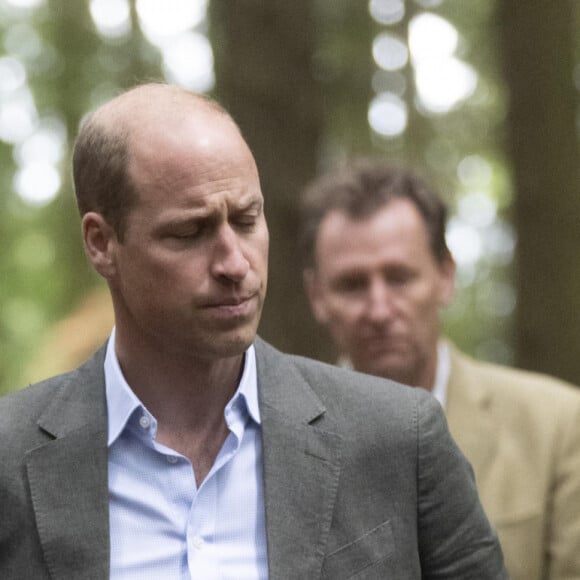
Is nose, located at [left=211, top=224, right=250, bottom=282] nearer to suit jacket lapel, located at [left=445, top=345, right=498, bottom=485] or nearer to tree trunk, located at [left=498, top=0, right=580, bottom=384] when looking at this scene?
suit jacket lapel, located at [left=445, top=345, right=498, bottom=485]

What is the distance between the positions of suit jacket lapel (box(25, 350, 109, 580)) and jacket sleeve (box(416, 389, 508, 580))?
2.45 ft

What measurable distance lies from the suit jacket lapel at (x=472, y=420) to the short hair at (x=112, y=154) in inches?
75.5

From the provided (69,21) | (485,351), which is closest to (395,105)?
(69,21)

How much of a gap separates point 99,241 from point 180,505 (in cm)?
67

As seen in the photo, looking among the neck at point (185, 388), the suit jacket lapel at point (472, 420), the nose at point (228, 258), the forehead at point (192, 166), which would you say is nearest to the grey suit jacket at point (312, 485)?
the neck at point (185, 388)

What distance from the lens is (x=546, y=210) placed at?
9.41 metres

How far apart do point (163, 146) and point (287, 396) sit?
682 mm

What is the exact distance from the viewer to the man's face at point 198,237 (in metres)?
2.99

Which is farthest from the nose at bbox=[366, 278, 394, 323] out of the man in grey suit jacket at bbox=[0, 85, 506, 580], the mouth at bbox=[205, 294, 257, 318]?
the mouth at bbox=[205, 294, 257, 318]

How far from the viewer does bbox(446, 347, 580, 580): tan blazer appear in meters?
4.39

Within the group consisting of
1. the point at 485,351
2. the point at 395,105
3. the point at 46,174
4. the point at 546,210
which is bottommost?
the point at 485,351

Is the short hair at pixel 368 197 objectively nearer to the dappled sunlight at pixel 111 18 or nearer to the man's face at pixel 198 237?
the man's face at pixel 198 237

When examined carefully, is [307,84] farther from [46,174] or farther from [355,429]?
[46,174]

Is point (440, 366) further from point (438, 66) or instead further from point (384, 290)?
point (438, 66)
